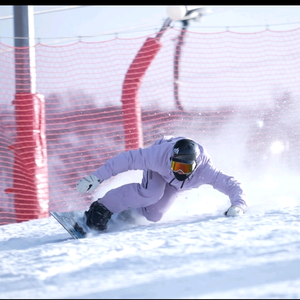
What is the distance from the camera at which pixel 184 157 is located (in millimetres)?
3490

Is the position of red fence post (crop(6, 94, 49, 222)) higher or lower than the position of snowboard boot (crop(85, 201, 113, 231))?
higher

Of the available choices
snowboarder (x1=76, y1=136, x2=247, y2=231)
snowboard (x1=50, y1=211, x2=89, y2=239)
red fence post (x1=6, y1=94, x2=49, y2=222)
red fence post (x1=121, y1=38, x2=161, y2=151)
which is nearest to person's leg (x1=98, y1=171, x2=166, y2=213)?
snowboarder (x1=76, y1=136, x2=247, y2=231)

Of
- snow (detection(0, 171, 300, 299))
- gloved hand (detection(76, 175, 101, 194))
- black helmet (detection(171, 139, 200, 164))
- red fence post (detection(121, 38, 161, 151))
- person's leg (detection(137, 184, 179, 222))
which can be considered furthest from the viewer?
red fence post (detection(121, 38, 161, 151))

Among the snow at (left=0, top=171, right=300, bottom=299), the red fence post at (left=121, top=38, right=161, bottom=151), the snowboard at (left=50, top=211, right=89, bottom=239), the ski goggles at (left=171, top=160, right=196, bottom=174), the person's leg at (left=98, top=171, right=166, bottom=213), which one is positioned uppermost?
the red fence post at (left=121, top=38, right=161, bottom=151)

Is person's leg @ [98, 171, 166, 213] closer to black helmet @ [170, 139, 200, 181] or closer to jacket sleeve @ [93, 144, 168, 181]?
jacket sleeve @ [93, 144, 168, 181]

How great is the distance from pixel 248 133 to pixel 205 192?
171 centimetres

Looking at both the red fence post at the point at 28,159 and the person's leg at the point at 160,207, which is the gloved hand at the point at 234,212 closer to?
the person's leg at the point at 160,207

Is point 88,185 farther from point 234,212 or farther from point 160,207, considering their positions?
point 234,212

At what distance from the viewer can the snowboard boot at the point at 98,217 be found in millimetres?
3730

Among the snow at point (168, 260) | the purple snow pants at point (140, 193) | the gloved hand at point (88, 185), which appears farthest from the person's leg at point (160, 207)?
the gloved hand at point (88, 185)

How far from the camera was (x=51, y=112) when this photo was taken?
20.9 ft

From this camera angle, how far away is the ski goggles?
3506mm

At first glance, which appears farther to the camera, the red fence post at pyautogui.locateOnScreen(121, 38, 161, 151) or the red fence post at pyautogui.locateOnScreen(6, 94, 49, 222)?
the red fence post at pyautogui.locateOnScreen(121, 38, 161, 151)

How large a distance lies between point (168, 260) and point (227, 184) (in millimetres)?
1347
